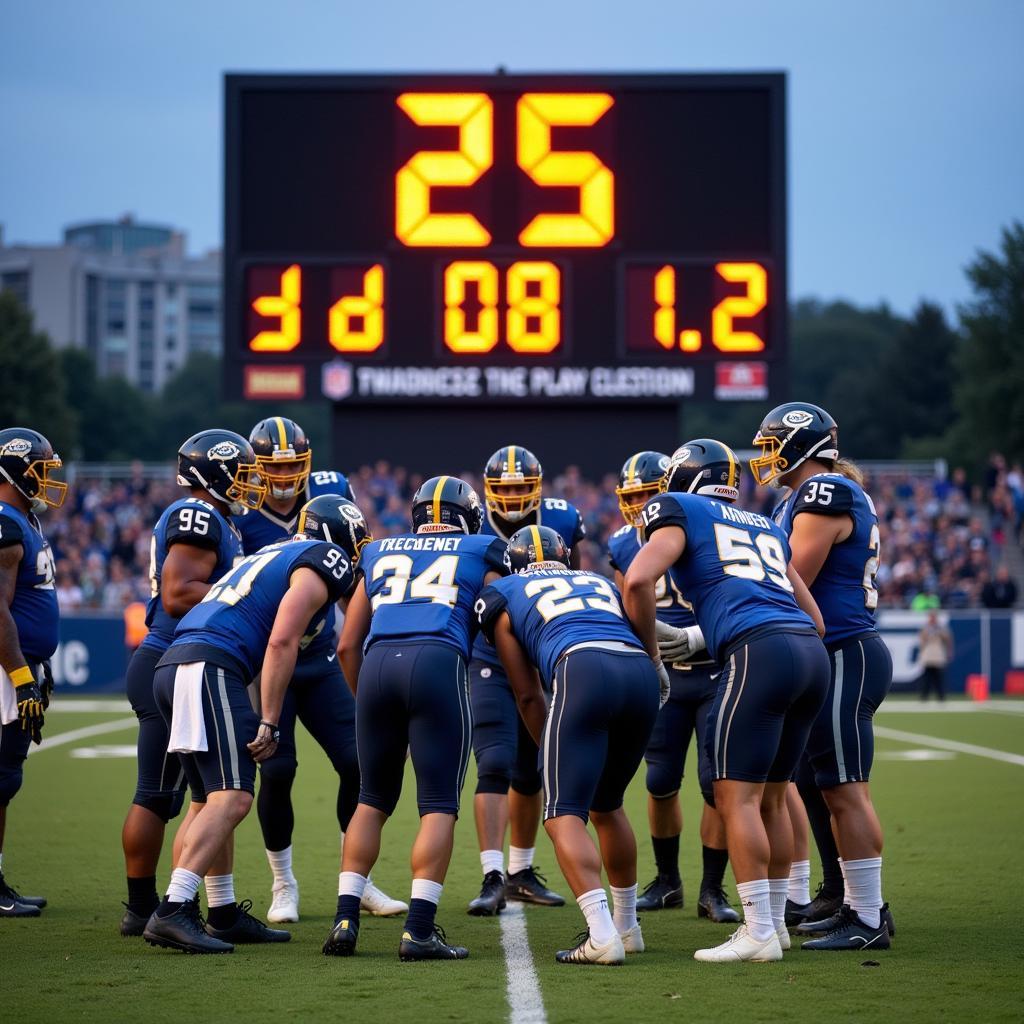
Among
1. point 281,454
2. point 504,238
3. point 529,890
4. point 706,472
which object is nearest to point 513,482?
point 281,454

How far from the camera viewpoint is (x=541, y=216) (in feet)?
60.3

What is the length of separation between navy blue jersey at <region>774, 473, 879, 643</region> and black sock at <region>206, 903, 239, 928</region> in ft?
9.26

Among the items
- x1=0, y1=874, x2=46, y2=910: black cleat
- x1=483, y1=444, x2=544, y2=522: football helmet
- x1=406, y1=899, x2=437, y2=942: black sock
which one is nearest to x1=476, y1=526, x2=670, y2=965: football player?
x1=406, y1=899, x2=437, y2=942: black sock

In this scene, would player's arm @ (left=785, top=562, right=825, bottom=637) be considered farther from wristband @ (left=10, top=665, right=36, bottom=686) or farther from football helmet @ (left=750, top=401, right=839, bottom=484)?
wristband @ (left=10, top=665, right=36, bottom=686)

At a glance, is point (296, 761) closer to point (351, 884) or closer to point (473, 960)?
point (351, 884)

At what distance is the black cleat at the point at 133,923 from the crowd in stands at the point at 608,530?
13885 mm

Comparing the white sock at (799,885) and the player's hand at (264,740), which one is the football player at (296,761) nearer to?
the player's hand at (264,740)

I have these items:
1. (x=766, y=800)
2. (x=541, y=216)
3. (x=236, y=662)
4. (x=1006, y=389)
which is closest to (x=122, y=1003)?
(x=236, y=662)

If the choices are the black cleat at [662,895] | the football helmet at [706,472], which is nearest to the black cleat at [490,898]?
the black cleat at [662,895]

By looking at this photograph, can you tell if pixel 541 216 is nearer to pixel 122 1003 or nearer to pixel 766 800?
pixel 766 800

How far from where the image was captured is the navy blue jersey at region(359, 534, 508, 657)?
6.38 metres

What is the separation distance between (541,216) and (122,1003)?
14012 millimetres

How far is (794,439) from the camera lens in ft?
23.1

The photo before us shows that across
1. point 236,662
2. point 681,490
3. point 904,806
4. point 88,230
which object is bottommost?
point 904,806
